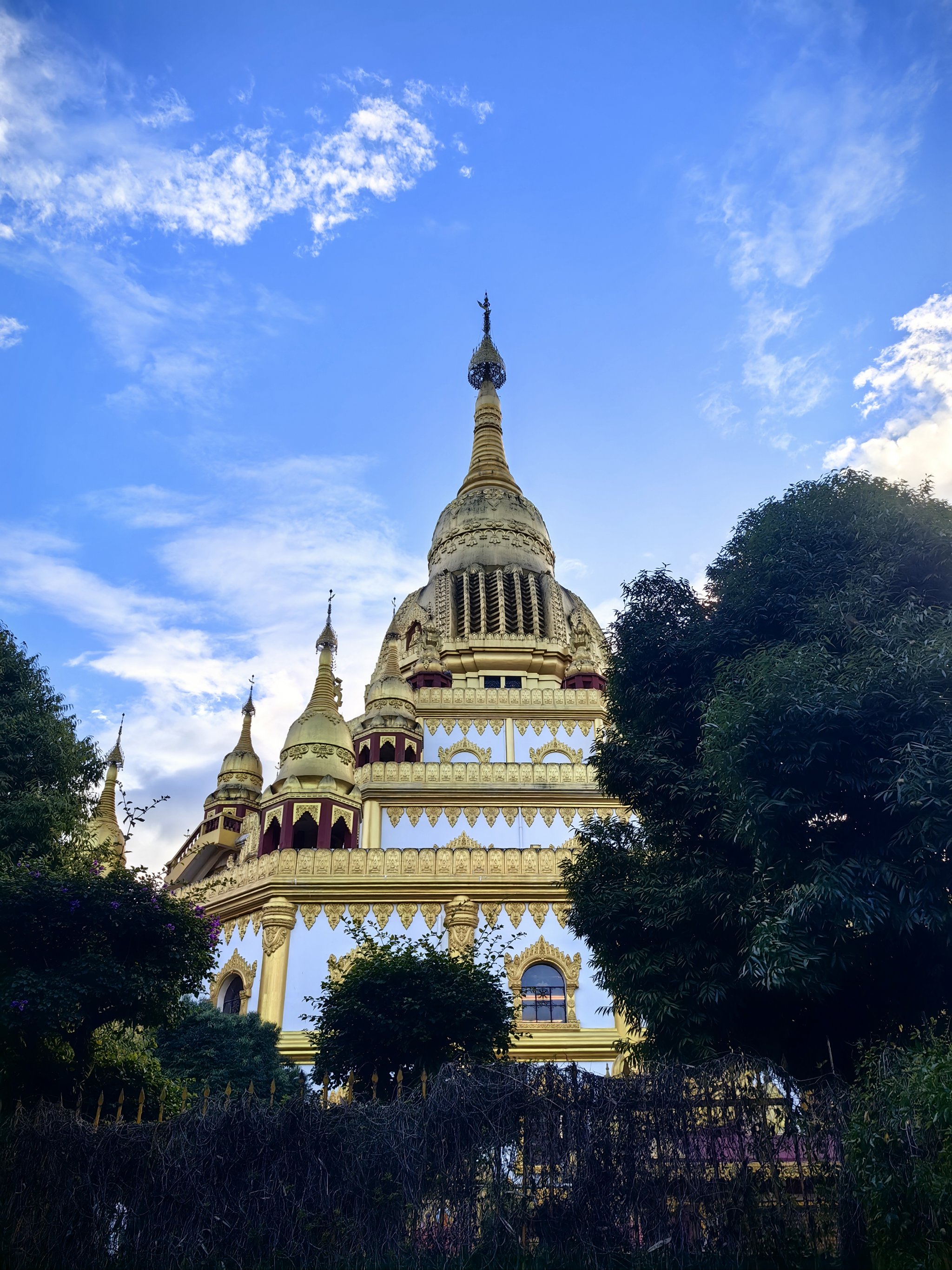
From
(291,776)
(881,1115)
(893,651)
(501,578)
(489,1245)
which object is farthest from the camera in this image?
(501,578)

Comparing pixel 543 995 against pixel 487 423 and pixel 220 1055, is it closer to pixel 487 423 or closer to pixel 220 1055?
pixel 220 1055

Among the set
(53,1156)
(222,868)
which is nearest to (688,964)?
(53,1156)

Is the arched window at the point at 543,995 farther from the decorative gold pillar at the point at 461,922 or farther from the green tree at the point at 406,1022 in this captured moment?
the green tree at the point at 406,1022

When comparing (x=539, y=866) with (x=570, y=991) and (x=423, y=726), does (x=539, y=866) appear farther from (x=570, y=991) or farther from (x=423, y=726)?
(x=423, y=726)

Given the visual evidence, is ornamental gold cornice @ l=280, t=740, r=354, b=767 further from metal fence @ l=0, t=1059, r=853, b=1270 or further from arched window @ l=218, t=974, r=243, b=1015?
metal fence @ l=0, t=1059, r=853, b=1270

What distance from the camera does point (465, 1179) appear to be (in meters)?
12.1

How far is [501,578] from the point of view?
142 feet

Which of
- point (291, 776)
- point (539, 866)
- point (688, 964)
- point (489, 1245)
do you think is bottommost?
point (489, 1245)

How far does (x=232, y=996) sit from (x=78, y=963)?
12.7 meters

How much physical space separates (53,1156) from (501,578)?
3224 cm

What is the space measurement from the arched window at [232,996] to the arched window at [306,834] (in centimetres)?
406

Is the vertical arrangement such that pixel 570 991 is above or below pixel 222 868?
Answer: below

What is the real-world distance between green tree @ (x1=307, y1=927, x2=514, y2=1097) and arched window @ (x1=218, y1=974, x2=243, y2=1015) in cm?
876

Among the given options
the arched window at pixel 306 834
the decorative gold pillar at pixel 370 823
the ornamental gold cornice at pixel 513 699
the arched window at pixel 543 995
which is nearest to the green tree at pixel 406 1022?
the arched window at pixel 543 995
